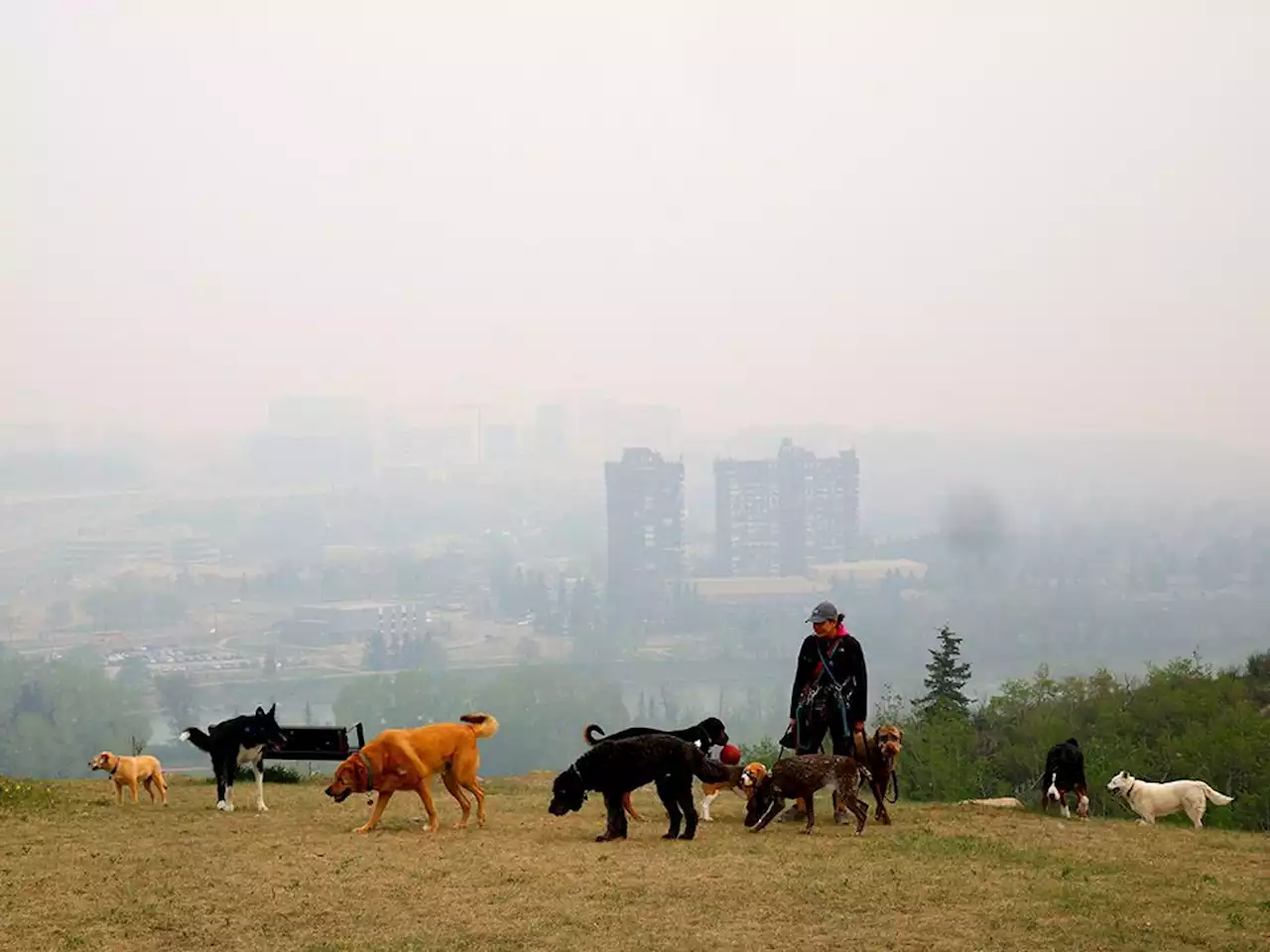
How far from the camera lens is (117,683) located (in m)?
116

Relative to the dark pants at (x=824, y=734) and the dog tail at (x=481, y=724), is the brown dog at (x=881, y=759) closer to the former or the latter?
the dark pants at (x=824, y=734)

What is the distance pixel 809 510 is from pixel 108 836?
479ft

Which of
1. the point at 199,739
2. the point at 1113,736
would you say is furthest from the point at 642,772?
the point at 1113,736

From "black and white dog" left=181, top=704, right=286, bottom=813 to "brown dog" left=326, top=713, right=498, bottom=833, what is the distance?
1.80m

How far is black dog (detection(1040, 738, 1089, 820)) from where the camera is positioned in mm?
18328

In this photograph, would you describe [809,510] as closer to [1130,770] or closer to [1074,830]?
[1130,770]

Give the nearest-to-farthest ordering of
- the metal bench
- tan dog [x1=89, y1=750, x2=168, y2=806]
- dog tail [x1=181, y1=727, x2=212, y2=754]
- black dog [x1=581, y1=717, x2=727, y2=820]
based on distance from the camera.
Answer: black dog [x1=581, y1=717, x2=727, y2=820]
dog tail [x1=181, y1=727, x2=212, y2=754]
tan dog [x1=89, y1=750, x2=168, y2=806]
the metal bench

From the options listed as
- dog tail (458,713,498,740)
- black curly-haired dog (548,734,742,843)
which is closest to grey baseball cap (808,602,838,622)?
black curly-haired dog (548,734,742,843)

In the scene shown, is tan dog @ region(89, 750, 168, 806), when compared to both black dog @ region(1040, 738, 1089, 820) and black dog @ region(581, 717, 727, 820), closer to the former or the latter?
black dog @ region(581, 717, 727, 820)

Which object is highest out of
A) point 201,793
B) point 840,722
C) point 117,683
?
point 840,722

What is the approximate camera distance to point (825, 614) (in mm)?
16609

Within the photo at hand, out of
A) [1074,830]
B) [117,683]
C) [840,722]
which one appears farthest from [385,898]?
[117,683]

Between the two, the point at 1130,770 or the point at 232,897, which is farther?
the point at 1130,770

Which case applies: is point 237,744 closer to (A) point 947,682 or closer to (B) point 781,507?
(A) point 947,682
